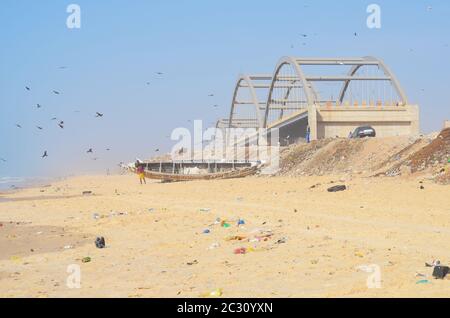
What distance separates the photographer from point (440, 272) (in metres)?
7.37

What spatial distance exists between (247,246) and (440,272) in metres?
3.91

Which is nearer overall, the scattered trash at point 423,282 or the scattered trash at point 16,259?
the scattered trash at point 423,282

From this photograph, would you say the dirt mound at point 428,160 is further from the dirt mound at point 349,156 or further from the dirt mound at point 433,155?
the dirt mound at point 349,156

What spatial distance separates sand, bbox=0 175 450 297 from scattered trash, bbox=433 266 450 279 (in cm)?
9

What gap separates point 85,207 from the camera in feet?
70.2

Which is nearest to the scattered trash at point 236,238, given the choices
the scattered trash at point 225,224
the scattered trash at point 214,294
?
the scattered trash at point 225,224

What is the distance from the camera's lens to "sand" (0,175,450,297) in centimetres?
780

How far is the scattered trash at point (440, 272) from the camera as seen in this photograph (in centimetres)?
736

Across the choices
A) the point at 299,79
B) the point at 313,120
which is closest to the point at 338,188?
the point at 313,120

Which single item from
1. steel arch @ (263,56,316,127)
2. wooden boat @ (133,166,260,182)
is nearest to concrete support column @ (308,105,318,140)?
steel arch @ (263,56,316,127)

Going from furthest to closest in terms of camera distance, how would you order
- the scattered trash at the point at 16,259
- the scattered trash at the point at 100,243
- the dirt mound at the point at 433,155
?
the dirt mound at the point at 433,155 < the scattered trash at the point at 100,243 < the scattered trash at the point at 16,259

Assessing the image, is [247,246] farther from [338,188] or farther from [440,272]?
[338,188]

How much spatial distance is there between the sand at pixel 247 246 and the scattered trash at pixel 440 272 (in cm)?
9

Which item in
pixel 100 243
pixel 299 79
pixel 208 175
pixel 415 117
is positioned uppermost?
pixel 299 79
